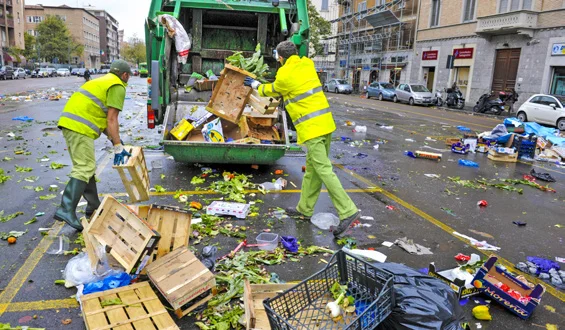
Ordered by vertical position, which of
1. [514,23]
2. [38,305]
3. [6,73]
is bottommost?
[38,305]

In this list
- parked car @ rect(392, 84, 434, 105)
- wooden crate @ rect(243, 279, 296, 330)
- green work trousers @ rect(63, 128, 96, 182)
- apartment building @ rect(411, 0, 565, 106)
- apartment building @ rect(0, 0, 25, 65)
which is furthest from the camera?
apartment building @ rect(0, 0, 25, 65)

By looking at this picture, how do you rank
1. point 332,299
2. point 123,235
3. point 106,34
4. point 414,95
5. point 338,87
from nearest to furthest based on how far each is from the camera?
point 332,299 < point 123,235 < point 414,95 < point 338,87 < point 106,34

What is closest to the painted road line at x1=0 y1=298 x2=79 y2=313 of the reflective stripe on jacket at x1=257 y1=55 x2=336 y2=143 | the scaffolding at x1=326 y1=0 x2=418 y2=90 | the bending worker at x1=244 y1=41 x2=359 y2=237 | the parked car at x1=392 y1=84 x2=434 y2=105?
the bending worker at x1=244 y1=41 x2=359 y2=237

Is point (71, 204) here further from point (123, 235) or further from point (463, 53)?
point (463, 53)

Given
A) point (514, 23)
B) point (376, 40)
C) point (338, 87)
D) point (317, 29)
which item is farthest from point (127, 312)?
point (317, 29)

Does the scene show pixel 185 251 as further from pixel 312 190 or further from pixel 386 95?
pixel 386 95

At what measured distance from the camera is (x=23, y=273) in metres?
3.35

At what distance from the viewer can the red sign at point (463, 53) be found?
28.0 m

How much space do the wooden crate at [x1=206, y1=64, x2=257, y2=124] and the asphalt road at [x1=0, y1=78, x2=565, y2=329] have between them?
3.50 ft

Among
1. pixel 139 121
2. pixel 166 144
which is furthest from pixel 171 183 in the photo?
pixel 139 121

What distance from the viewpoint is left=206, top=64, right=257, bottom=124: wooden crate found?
5996 millimetres

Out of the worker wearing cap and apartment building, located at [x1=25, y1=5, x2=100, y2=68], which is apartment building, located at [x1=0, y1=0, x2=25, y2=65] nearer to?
apartment building, located at [x1=25, y1=5, x2=100, y2=68]

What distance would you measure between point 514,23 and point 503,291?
81.7ft

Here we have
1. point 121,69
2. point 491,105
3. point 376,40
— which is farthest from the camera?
point 376,40
